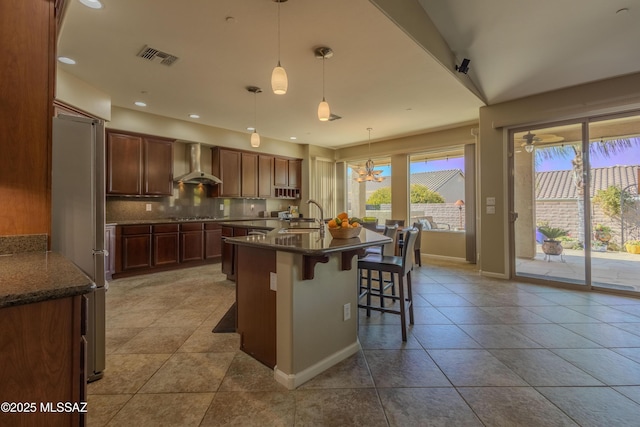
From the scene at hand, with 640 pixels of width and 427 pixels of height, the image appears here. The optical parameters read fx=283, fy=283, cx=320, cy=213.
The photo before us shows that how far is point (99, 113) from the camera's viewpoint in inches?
158

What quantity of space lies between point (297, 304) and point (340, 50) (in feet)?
8.49

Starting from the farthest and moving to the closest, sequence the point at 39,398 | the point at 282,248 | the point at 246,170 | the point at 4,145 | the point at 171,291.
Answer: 1. the point at 246,170
2. the point at 171,291
3. the point at 282,248
4. the point at 4,145
5. the point at 39,398

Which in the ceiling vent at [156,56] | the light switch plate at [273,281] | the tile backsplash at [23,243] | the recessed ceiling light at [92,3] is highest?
the ceiling vent at [156,56]

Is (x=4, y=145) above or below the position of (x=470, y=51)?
below

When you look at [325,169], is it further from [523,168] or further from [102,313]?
[102,313]

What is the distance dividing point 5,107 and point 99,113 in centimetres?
313

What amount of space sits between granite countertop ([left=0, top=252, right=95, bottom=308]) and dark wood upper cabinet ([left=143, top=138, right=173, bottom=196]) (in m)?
4.20

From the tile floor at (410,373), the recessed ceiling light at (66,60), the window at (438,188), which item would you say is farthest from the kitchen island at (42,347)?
the window at (438,188)

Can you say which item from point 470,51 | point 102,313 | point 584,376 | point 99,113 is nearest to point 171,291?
point 102,313

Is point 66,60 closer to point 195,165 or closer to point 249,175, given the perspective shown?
point 195,165

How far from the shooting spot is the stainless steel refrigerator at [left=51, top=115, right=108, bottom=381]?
179cm

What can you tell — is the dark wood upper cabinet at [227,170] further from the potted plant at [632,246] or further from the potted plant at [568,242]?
the potted plant at [632,246]

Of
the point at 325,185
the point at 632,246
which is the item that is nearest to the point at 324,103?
the point at 632,246

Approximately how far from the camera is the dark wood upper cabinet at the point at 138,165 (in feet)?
15.3
